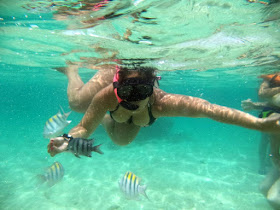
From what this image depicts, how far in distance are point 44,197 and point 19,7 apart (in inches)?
353

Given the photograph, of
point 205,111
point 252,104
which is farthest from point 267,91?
point 205,111

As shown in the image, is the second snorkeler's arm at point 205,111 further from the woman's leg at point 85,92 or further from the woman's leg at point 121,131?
the woman's leg at point 85,92

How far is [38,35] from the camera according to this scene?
8.37m

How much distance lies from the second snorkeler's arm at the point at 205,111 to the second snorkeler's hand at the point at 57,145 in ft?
8.94

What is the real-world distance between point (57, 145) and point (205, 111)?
337 centimetres

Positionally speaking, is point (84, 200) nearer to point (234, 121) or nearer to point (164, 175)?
point (164, 175)

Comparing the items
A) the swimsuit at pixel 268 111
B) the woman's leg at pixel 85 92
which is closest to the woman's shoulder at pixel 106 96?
the woman's leg at pixel 85 92

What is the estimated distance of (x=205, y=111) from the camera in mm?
4234

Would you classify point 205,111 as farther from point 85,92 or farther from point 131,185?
point 85,92

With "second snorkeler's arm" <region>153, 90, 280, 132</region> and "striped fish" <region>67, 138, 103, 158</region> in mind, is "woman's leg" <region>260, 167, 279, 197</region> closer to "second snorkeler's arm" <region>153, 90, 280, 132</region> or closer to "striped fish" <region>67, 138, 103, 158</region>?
"second snorkeler's arm" <region>153, 90, 280, 132</region>

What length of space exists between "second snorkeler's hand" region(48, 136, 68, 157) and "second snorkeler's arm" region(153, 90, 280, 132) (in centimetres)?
272

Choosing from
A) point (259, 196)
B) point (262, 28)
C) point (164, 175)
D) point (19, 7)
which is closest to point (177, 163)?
point (164, 175)

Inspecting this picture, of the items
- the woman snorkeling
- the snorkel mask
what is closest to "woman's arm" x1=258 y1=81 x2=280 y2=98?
the woman snorkeling

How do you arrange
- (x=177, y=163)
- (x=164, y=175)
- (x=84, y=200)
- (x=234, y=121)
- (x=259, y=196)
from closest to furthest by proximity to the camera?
1. (x=234, y=121)
2. (x=84, y=200)
3. (x=259, y=196)
4. (x=164, y=175)
5. (x=177, y=163)
